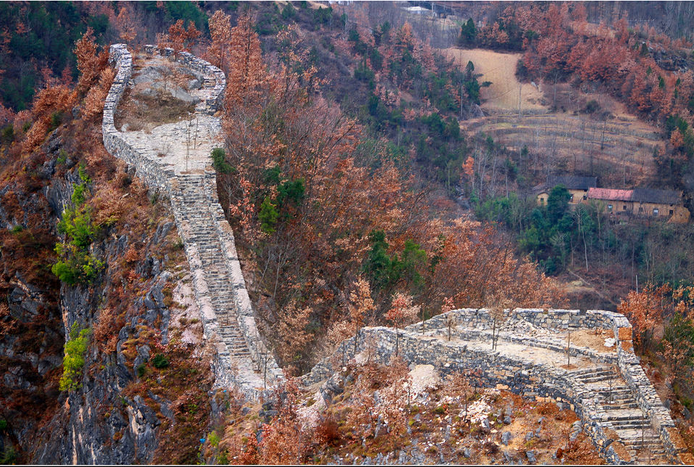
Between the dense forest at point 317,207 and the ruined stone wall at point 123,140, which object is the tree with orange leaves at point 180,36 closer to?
the dense forest at point 317,207

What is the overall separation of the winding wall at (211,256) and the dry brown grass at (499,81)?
6777 centimetres

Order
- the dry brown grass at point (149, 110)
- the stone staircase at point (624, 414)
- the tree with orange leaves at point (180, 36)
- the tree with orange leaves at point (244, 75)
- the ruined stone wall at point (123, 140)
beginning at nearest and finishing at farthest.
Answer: the stone staircase at point (624, 414) < the ruined stone wall at point (123, 140) < the dry brown grass at point (149, 110) < the tree with orange leaves at point (244, 75) < the tree with orange leaves at point (180, 36)

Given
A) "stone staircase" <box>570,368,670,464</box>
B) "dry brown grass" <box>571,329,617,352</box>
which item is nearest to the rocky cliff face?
"dry brown grass" <box>571,329,617,352</box>

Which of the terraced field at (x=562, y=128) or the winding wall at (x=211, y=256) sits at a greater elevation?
the winding wall at (x=211, y=256)

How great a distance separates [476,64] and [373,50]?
17.1m

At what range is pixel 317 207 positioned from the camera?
28953 millimetres

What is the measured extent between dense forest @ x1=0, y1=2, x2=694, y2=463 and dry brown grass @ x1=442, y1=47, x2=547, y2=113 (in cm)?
853

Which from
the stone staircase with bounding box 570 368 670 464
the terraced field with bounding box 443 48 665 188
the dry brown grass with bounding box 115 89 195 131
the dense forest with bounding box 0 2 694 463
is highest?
the stone staircase with bounding box 570 368 670 464

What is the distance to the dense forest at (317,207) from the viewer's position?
24812 mm

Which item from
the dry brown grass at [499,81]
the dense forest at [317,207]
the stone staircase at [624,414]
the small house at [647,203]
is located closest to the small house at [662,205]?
the small house at [647,203]

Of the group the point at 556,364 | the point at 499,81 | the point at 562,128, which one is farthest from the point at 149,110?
the point at 499,81

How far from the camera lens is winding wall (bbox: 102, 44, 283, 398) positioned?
20.7m

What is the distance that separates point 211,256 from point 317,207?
19.1 feet

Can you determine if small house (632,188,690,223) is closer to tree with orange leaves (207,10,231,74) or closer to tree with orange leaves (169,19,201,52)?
tree with orange leaves (207,10,231,74)
